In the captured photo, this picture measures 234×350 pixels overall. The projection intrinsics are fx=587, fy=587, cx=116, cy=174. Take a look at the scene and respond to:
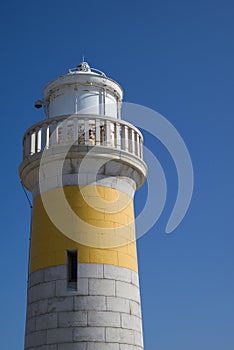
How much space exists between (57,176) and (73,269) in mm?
2334

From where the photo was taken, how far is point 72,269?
13.4m

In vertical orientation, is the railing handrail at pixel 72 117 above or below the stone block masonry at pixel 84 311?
above

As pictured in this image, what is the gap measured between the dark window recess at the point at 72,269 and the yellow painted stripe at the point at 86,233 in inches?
5.4

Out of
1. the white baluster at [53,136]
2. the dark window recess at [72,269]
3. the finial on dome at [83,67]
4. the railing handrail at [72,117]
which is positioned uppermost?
→ the finial on dome at [83,67]

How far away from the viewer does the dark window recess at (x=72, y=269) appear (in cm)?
1320

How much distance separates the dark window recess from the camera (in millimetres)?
13203

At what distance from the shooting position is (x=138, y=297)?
46.2 feet

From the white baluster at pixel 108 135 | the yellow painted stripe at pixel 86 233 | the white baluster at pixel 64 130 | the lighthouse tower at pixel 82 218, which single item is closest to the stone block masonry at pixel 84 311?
the lighthouse tower at pixel 82 218

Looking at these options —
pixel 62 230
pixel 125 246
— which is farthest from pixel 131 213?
pixel 62 230

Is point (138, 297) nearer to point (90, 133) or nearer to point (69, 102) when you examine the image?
point (90, 133)

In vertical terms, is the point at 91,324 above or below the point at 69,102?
below

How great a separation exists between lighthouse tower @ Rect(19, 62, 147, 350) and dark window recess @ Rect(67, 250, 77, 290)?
0.02 m

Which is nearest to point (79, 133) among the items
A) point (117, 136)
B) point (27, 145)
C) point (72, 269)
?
point (117, 136)

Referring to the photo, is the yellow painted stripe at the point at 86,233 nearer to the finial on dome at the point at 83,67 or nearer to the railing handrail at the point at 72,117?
the railing handrail at the point at 72,117
